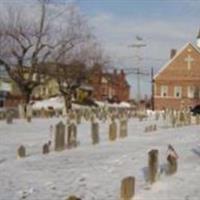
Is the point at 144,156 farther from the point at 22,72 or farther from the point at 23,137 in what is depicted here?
the point at 22,72

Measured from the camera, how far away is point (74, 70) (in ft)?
235

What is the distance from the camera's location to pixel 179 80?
10281cm

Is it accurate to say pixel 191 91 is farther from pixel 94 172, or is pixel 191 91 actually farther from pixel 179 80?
pixel 94 172

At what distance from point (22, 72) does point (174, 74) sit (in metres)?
44.7

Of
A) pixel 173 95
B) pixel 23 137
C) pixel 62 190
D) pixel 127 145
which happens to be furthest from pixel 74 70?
pixel 62 190

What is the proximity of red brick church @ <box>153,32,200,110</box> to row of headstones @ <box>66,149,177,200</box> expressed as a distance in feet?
281

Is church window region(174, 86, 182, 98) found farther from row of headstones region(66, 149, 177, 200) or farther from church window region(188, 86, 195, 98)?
row of headstones region(66, 149, 177, 200)

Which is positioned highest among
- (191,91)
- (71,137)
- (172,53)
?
(172,53)

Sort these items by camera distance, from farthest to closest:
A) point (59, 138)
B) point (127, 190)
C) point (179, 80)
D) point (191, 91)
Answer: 1. point (179, 80)
2. point (191, 91)
3. point (59, 138)
4. point (127, 190)

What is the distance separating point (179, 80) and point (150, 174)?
89.2m

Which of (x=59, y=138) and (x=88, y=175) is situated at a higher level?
(x=59, y=138)

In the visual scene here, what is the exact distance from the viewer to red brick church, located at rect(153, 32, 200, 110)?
101 metres

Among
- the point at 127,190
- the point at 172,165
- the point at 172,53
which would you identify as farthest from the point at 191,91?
the point at 127,190

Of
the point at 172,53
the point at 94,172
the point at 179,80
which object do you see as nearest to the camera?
the point at 94,172
